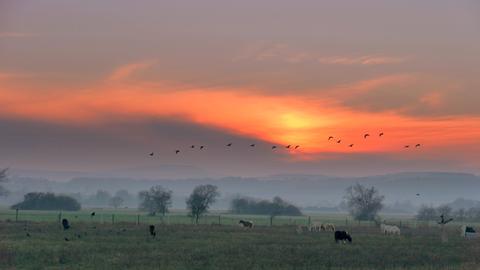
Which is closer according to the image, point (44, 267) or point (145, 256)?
point (44, 267)

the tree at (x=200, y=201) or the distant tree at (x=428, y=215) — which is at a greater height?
the tree at (x=200, y=201)

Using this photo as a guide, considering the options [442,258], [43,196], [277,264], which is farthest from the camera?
[43,196]

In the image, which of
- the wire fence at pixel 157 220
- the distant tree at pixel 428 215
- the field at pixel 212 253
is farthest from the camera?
the distant tree at pixel 428 215

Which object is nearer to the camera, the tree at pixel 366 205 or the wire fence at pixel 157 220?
the wire fence at pixel 157 220

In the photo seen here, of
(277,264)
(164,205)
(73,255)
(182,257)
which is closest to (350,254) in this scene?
(277,264)

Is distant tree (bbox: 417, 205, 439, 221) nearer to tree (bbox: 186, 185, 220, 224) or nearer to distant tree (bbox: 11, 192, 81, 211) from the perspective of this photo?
tree (bbox: 186, 185, 220, 224)

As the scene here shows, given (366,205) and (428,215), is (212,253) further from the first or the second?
(428,215)

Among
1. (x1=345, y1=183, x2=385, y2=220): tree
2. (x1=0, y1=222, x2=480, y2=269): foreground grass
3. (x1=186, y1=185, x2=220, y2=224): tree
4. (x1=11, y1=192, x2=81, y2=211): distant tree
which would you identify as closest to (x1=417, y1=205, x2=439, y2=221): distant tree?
(x1=345, y1=183, x2=385, y2=220): tree

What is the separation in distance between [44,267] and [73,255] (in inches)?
151

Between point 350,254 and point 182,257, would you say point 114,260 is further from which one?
point 350,254

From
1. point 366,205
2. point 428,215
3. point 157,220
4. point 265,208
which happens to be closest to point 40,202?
point 265,208

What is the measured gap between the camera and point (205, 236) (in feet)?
142

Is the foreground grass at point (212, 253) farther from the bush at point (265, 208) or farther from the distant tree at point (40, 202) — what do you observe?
the bush at point (265, 208)

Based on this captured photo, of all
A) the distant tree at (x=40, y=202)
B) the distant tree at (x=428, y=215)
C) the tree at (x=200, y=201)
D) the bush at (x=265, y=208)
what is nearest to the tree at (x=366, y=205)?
the distant tree at (x=428, y=215)
